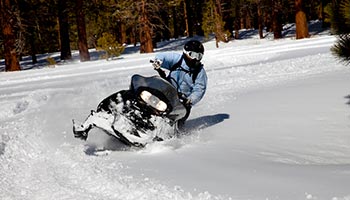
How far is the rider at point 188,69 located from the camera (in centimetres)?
656

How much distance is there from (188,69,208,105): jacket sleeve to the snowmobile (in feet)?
1.36

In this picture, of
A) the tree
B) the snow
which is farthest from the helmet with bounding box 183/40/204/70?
the tree

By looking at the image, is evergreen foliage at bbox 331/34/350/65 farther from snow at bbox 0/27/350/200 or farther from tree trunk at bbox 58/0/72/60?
tree trunk at bbox 58/0/72/60

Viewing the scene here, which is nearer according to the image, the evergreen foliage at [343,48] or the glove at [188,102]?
the glove at [188,102]

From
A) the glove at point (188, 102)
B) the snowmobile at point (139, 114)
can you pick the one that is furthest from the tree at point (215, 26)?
the snowmobile at point (139, 114)

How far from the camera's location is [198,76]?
6715 millimetres

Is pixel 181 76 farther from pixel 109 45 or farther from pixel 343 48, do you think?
pixel 109 45

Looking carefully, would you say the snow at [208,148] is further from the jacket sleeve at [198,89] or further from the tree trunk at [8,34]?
the tree trunk at [8,34]

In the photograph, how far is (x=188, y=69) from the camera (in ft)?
22.2

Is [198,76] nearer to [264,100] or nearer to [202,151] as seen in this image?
[202,151]

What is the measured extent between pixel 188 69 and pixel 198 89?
0.37 metres

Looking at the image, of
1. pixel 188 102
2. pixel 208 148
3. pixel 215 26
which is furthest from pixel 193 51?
pixel 215 26

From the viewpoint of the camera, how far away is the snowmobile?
18.5 ft

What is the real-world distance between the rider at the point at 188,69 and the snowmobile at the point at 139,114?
54cm
